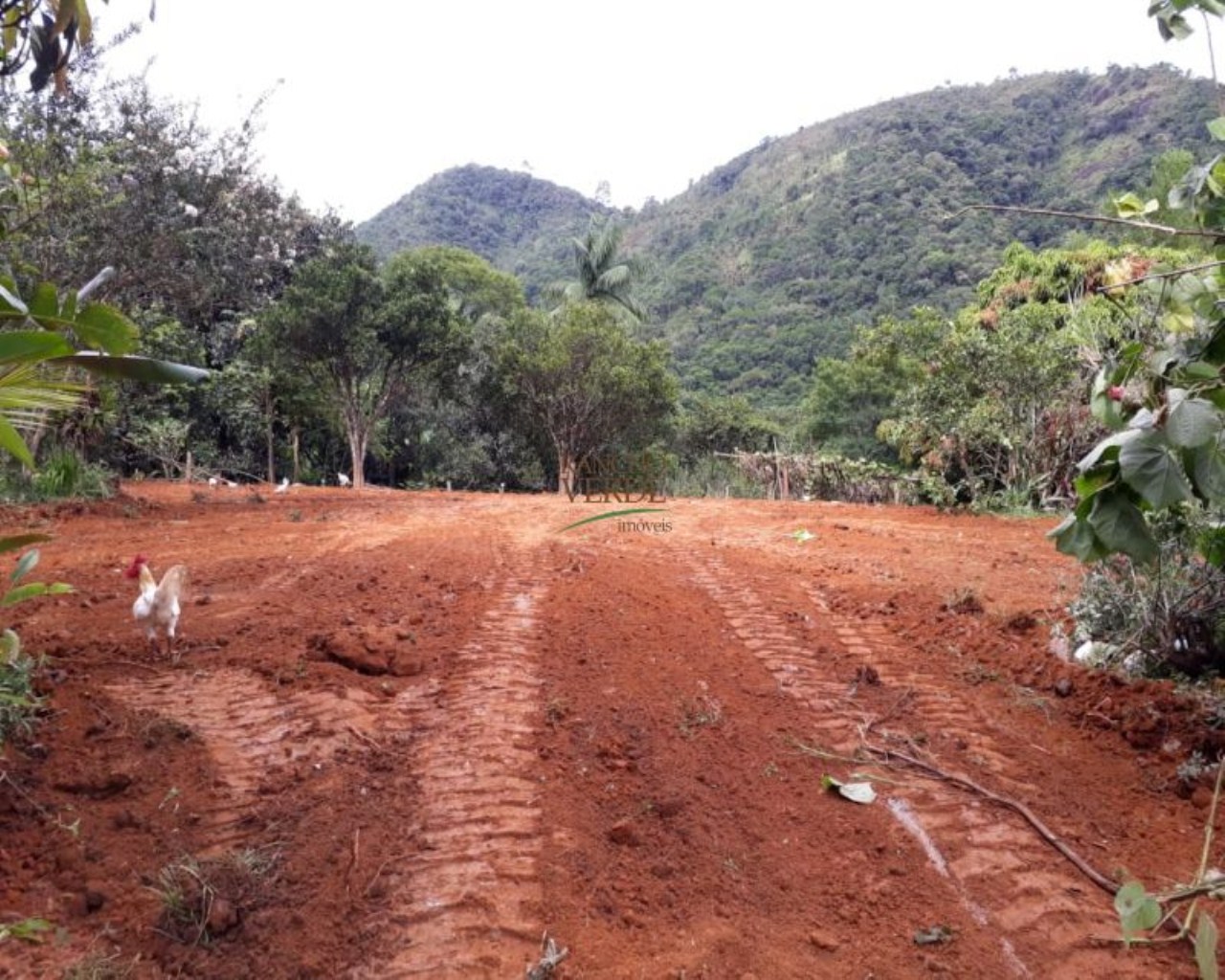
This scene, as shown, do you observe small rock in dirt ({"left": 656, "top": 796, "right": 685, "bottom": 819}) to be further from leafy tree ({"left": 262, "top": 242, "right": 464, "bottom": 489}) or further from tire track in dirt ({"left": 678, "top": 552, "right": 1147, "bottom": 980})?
leafy tree ({"left": 262, "top": 242, "right": 464, "bottom": 489})

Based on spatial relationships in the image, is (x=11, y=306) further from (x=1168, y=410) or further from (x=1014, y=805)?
(x=1014, y=805)

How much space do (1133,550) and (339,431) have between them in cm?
1788

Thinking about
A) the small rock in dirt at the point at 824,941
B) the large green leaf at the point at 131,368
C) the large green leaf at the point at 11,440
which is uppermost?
the large green leaf at the point at 131,368

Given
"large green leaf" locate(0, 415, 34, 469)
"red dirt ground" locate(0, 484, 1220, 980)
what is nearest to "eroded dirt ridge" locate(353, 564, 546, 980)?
"red dirt ground" locate(0, 484, 1220, 980)

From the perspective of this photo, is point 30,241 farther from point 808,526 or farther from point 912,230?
point 912,230

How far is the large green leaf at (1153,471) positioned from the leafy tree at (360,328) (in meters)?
13.7

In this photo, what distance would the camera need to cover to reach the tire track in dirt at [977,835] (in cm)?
187

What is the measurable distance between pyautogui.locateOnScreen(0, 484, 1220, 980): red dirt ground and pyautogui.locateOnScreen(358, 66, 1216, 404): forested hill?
26.3 m

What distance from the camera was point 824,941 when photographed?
182 centimetres

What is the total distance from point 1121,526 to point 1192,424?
32 cm

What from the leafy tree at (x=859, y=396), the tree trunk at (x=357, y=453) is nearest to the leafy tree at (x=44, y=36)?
the tree trunk at (x=357, y=453)

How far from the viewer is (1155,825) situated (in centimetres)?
232

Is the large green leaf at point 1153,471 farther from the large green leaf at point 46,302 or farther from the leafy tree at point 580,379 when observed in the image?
the leafy tree at point 580,379

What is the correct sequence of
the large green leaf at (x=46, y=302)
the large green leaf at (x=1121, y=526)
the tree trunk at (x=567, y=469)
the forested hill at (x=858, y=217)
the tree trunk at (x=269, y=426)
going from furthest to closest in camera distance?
the forested hill at (x=858, y=217) → the tree trunk at (x=567, y=469) → the tree trunk at (x=269, y=426) → the large green leaf at (x=46, y=302) → the large green leaf at (x=1121, y=526)
